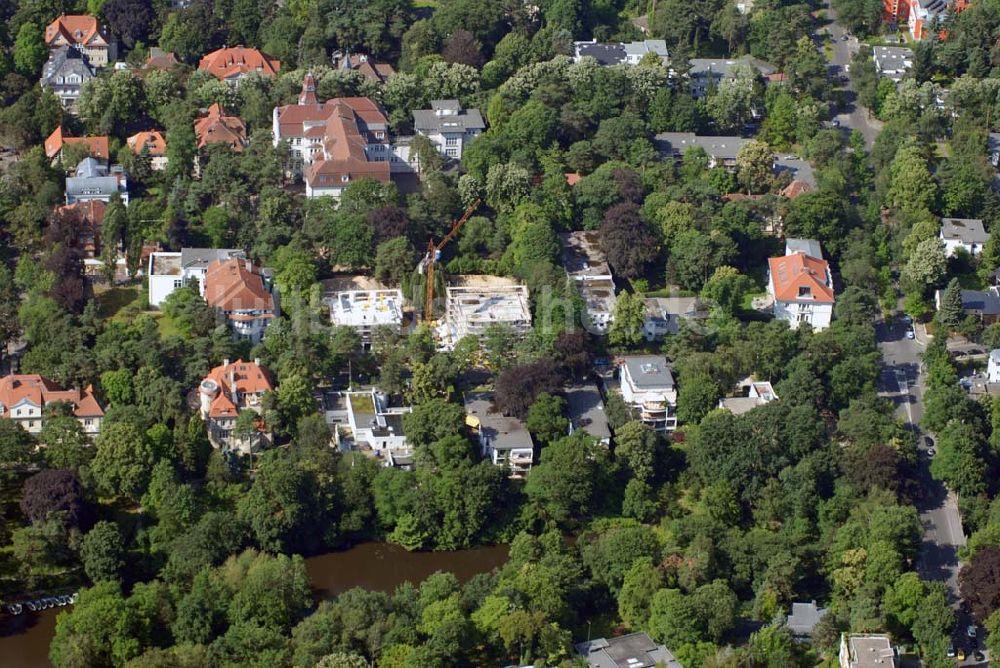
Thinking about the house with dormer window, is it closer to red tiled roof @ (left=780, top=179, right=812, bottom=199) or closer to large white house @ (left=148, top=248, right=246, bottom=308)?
large white house @ (left=148, top=248, right=246, bottom=308)

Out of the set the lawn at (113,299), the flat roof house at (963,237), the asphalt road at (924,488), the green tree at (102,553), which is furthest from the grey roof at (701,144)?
the green tree at (102,553)

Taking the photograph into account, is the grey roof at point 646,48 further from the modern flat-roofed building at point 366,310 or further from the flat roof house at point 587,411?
the flat roof house at point 587,411

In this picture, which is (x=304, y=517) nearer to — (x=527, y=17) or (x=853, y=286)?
(x=853, y=286)

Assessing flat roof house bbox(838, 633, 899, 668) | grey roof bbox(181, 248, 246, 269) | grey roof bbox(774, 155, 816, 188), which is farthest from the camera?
grey roof bbox(774, 155, 816, 188)

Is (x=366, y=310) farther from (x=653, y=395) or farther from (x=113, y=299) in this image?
(x=653, y=395)

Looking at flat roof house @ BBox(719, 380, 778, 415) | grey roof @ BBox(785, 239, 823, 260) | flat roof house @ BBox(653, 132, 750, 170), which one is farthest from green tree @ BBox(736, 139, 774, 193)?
flat roof house @ BBox(719, 380, 778, 415)

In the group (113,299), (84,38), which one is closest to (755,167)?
(113,299)
